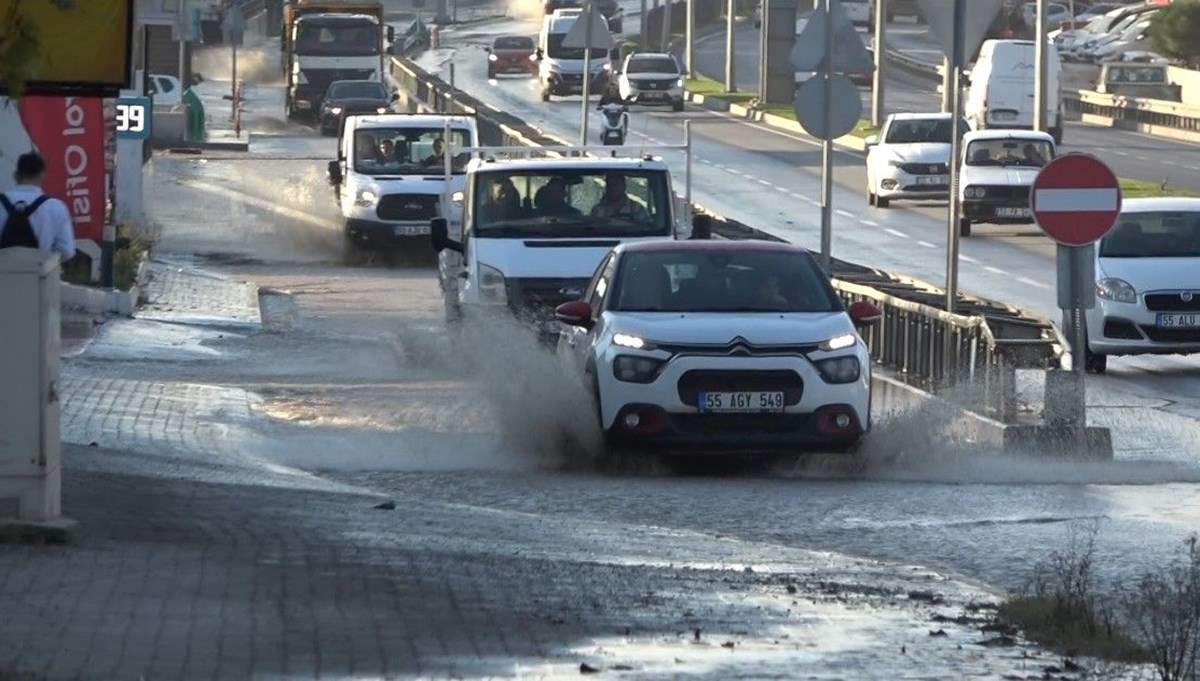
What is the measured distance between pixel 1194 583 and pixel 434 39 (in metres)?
107

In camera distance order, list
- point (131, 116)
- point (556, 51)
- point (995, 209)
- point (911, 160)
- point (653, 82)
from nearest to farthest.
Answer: point (131, 116) → point (995, 209) → point (911, 160) → point (653, 82) → point (556, 51)

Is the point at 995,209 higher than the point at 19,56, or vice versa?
the point at 19,56

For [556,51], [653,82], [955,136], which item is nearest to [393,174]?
[955,136]

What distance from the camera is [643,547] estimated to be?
10586 millimetres

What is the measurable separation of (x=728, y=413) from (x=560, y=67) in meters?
66.0

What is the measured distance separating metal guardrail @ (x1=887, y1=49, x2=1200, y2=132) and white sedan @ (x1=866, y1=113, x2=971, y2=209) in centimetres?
2120

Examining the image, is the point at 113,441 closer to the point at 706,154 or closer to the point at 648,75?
the point at 706,154

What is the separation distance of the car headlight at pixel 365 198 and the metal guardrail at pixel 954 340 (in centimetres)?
1035

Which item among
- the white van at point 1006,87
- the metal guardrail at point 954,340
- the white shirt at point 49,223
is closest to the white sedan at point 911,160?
the white van at point 1006,87

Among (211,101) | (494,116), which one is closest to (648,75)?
(211,101)

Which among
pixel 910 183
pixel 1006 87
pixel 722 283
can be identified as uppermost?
pixel 1006 87

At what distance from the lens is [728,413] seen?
13789mm

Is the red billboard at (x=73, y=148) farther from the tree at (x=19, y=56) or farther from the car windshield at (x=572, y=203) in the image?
the tree at (x=19, y=56)

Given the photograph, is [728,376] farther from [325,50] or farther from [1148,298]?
[325,50]
